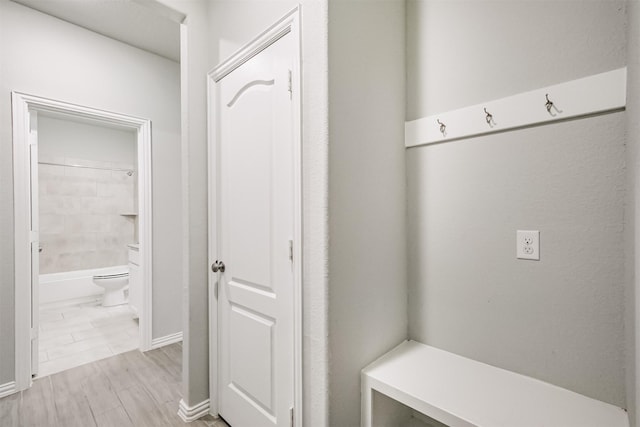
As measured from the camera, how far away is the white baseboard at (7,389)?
77.4 inches

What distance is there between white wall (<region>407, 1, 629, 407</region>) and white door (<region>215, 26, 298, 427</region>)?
0.64m

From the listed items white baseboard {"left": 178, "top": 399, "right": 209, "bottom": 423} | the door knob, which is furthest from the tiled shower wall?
the door knob

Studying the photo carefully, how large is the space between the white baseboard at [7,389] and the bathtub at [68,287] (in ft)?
7.67

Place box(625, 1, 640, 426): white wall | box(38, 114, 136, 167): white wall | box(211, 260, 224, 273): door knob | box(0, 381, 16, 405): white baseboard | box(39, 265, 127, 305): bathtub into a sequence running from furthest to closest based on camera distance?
box(38, 114, 136, 167): white wall → box(39, 265, 127, 305): bathtub → box(0, 381, 16, 405): white baseboard → box(211, 260, 224, 273): door knob → box(625, 1, 640, 426): white wall

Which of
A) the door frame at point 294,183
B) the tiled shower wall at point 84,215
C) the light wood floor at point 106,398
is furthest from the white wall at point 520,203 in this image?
the tiled shower wall at point 84,215

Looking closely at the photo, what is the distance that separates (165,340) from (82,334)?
1.01m

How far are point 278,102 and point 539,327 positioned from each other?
140 centimetres

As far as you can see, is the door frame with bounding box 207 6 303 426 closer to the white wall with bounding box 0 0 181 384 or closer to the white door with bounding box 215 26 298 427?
the white door with bounding box 215 26 298 427

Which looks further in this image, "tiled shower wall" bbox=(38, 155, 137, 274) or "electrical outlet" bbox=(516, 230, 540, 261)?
"tiled shower wall" bbox=(38, 155, 137, 274)

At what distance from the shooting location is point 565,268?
1.07m

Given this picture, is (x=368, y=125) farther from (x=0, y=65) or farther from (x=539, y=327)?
(x=0, y=65)

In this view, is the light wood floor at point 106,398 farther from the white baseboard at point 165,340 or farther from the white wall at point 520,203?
the white wall at point 520,203

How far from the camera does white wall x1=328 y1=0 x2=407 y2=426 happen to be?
1.14 metres

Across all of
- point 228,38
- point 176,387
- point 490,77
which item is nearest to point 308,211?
point 490,77
